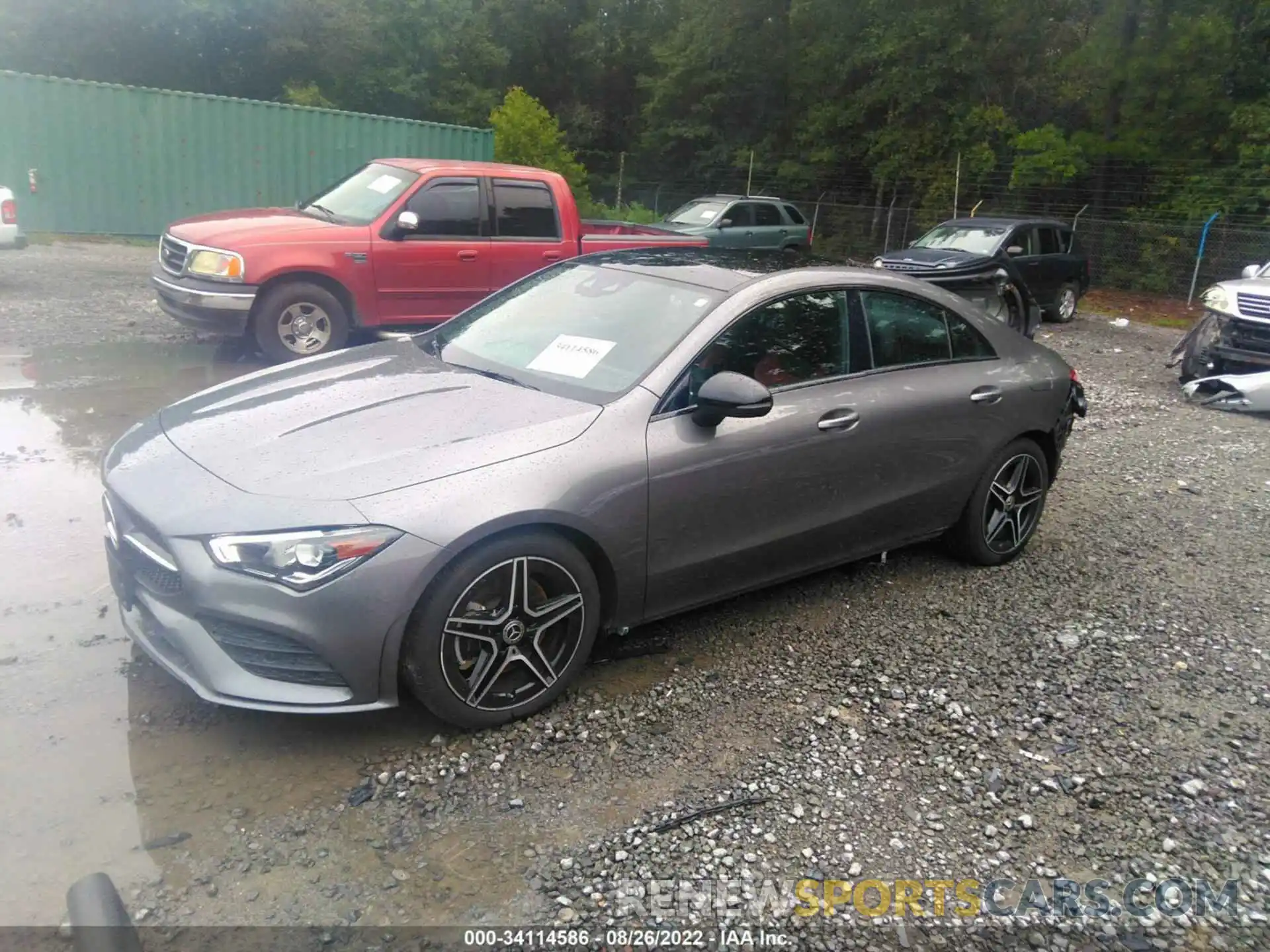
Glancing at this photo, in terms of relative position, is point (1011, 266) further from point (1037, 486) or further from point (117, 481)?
point (117, 481)

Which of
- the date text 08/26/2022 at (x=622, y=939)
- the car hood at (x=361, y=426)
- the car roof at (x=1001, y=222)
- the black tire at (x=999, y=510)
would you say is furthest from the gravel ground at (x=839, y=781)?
the car roof at (x=1001, y=222)

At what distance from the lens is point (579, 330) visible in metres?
4.10

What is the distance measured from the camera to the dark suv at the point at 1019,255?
43.5 ft

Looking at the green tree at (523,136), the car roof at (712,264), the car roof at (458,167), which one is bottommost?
the car roof at (712,264)

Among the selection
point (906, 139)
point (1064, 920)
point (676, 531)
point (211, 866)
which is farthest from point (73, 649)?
point (906, 139)

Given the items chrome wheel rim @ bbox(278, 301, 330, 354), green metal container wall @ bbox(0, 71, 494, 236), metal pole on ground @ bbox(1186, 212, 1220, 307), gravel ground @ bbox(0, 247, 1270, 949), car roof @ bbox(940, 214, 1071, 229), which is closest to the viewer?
gravel ground @ bbox(0, 247, 1270, 949)

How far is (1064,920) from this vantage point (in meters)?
2.69

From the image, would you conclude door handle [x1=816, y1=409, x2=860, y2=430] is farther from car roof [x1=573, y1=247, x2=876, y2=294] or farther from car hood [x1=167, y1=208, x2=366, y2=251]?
car hood [x1=167, y1=208, x2=366, y2=251]

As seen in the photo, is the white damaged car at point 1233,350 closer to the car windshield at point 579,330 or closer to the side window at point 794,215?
the car windshield at point 579,330

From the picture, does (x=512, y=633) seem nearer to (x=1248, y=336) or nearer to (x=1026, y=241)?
(x=1248, y=336)

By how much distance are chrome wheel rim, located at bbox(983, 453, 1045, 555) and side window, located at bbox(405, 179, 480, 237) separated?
5.67 metres

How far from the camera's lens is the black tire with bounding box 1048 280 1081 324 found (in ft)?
→ 50.9

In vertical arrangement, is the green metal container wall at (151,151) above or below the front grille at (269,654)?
above

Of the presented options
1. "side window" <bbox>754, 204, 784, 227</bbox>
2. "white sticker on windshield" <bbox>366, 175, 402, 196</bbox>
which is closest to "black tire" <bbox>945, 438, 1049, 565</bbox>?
"white sticker on windshield" <bbox>366, 175, 402, 196</bbox>
